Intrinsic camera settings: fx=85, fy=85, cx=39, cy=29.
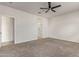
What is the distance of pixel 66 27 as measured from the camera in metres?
7.59

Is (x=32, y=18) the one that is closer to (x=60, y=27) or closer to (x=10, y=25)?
(x=10, y=25)

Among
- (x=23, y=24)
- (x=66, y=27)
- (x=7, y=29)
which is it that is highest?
(x=23, y=24)

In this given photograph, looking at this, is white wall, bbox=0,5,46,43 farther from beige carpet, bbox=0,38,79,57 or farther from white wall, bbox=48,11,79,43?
white wall, bbox=48,11,79,43

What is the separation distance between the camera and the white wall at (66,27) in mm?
6797

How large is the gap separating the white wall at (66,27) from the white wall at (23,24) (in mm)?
2244

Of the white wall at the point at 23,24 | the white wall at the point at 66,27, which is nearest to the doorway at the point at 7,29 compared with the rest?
the white wall at the point at 23,24

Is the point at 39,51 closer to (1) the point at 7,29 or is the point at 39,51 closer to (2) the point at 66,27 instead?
(1) the point at 7,29

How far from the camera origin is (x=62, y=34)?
809cm

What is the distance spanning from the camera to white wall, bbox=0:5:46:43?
550cm

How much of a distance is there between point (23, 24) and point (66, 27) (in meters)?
3.79

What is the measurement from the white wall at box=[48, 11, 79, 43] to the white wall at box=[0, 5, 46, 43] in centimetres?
224

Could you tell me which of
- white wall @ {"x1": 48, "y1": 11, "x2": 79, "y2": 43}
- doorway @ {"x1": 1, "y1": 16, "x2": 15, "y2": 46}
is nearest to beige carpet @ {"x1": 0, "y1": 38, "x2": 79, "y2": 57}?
doorway @ {"x1": 1, "y1": 16, "x2": 15, "y2": 46}

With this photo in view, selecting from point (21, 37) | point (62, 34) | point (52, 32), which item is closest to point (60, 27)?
point (62, 34)

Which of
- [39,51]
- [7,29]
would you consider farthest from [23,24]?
[39,51]
